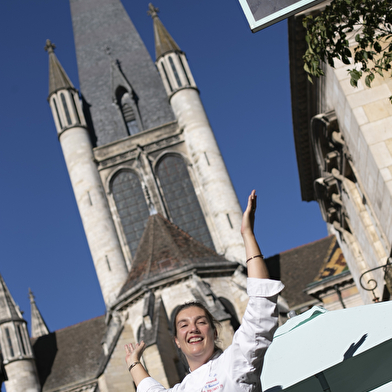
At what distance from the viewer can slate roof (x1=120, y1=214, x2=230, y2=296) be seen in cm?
2302

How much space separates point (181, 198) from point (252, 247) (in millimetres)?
32544

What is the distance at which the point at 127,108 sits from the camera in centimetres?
3997

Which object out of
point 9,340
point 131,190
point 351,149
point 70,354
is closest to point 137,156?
point 131,190

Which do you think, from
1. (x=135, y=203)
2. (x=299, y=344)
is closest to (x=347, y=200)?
(x=299, y=344)

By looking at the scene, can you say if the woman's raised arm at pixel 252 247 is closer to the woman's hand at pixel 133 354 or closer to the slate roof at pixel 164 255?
the woman's hand at pixel 133 354

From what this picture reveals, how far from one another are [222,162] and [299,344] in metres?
30.8

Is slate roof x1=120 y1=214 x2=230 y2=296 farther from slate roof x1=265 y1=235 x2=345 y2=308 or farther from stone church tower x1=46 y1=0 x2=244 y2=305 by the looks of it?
slate roof x1=265 y1=235 x2=345 y2=308

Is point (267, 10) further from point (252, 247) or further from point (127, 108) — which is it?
point (127, 108)

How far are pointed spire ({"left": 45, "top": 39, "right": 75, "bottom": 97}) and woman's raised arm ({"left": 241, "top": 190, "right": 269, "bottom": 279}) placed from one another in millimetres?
36615

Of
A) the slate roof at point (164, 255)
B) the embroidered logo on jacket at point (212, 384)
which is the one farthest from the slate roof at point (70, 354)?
the embroidered logo on jacket at point (212, 384)

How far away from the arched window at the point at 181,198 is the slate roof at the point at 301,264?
4.32 meters

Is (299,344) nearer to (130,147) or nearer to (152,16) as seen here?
(130,147)

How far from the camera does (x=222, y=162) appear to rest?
3497 centimetres

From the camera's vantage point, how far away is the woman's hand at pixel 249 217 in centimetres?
252
